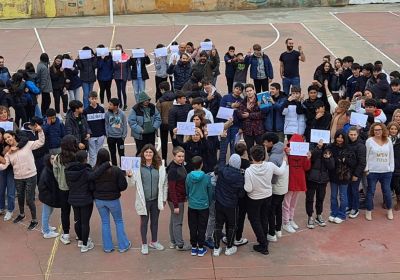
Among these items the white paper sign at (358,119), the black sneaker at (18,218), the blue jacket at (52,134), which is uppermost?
the white paper sign at (358,119)

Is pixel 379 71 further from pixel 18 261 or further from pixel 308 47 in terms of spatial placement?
pixel 308 47

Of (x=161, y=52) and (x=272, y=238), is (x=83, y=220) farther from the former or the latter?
(x=161, y=52)

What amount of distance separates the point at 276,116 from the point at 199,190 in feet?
10.9

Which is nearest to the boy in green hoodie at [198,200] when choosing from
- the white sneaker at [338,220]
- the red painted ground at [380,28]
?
the white sneaker at [338,220]

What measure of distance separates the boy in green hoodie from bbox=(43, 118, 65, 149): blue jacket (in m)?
3.22

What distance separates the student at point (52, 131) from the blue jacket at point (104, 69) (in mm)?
4918

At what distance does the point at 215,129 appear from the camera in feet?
32.6

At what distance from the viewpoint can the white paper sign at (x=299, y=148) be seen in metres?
8.73

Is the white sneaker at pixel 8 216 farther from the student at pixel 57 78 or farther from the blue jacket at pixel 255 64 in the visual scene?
the blue jacket at pixel 255 64

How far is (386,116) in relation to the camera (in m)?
11.4

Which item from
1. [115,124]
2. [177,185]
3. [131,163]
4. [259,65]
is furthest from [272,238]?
[259,65]

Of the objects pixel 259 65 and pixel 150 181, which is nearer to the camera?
pixel 150 181

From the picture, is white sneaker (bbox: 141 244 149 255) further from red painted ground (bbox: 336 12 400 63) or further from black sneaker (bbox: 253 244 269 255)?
red painted ground (bbox: 336 12 400 63)

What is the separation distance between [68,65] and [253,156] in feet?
25.2
